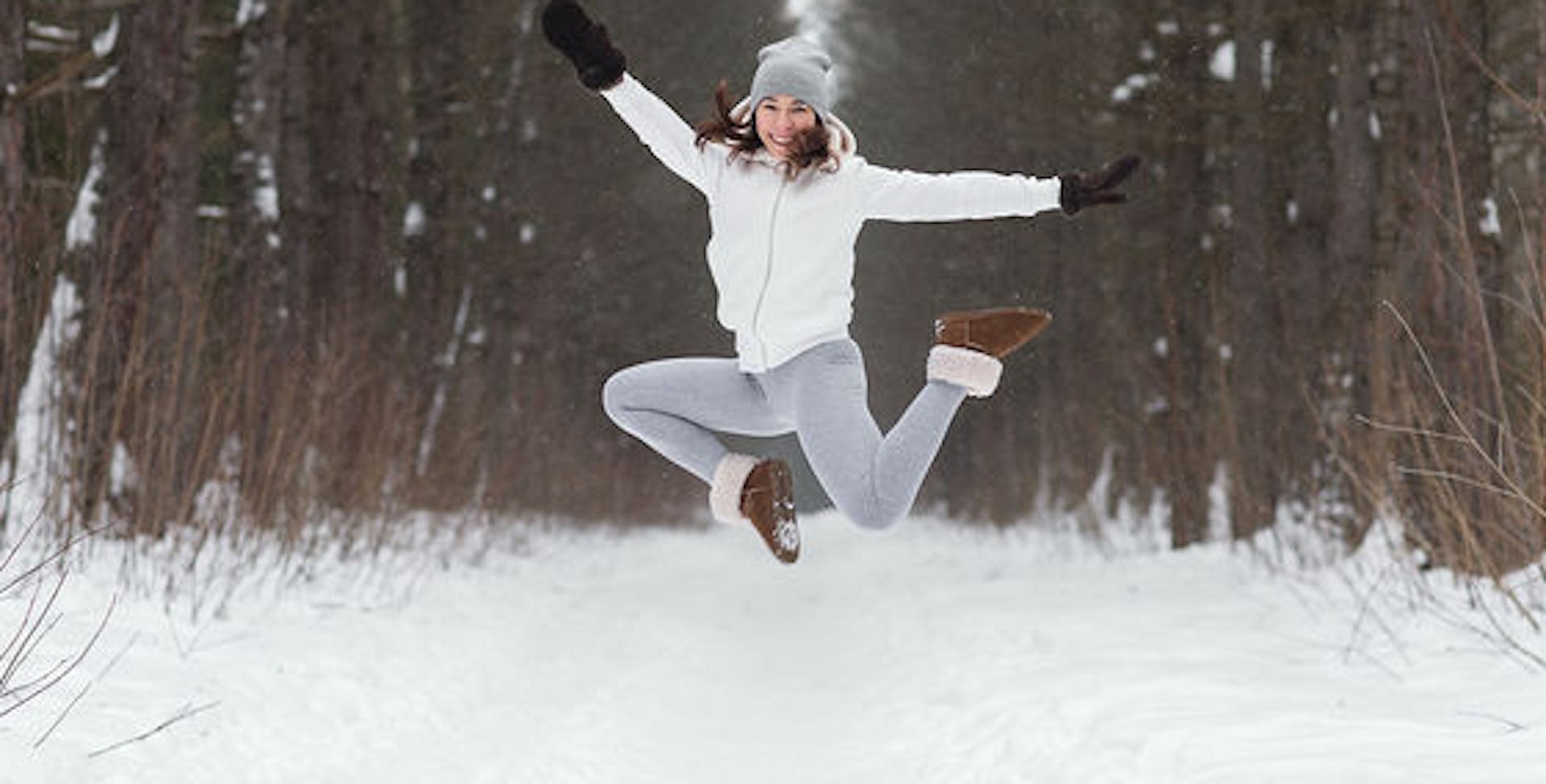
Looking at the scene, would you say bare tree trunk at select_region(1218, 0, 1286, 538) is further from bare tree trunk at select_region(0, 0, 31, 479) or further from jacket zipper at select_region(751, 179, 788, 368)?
jacket zipper at select_region(751, 179, 788, 368)

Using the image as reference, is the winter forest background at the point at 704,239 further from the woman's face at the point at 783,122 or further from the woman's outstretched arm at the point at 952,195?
the woman's face at the point at 783,122

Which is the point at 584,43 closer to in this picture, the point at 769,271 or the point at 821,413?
the point at 769,271

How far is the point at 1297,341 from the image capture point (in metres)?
11.2

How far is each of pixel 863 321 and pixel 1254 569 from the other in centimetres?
976

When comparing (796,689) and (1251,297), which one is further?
(1251,297)

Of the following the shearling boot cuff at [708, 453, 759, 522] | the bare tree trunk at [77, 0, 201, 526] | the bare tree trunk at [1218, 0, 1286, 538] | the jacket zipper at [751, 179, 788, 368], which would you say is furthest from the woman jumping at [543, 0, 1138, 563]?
the bare tree trunk at [1218, 0, 1286, 538]

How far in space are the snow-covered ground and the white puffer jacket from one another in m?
1.73

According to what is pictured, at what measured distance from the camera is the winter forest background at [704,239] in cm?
765

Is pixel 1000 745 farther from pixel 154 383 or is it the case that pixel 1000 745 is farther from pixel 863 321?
pixel 863 321

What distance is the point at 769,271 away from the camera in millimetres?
3969

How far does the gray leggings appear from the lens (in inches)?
155

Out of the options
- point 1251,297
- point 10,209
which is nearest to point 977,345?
point 10,209

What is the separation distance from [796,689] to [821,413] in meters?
5.05

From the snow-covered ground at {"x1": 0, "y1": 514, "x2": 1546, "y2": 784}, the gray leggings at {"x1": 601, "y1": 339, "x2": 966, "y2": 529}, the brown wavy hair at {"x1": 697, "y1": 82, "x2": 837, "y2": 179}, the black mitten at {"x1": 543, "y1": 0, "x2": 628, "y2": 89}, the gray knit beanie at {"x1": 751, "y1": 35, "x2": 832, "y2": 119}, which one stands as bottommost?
the snow-covered ground at {"x1": 0, "y1": 514, "x2": 1546, "y2": 784}
